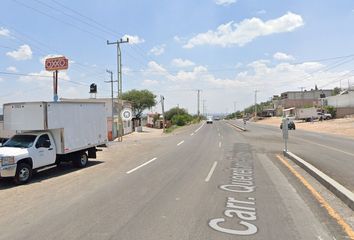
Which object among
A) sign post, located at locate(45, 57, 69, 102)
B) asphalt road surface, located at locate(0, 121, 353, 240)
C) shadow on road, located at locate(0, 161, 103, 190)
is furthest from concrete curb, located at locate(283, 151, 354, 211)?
sign post, located at locate(45, 57, 69, 102)

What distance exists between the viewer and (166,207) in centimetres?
908

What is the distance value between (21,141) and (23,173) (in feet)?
5.98

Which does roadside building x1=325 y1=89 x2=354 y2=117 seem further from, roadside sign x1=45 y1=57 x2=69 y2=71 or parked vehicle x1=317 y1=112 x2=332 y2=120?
roadside sign x1=45 y1=57 x2=69 y2=71

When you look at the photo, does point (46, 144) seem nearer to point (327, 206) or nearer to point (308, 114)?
point (327, 206)

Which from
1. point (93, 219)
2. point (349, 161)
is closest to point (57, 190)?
point (93, 219)

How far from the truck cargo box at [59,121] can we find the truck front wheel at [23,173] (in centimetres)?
193

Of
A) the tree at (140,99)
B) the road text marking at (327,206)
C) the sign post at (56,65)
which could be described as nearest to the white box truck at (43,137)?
the road text marking at (327,206)

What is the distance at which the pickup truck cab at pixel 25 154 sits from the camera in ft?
44.3

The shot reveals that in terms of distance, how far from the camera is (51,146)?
16062mm

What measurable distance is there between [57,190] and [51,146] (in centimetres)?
439

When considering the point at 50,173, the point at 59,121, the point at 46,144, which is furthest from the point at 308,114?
the point at 46,144

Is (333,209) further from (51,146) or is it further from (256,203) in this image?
(51,146)

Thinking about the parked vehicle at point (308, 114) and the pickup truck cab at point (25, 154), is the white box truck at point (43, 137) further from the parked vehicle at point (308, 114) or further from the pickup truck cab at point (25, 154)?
the parked vehicle at point (308, 114)

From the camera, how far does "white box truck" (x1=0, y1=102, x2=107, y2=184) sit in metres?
14.0
